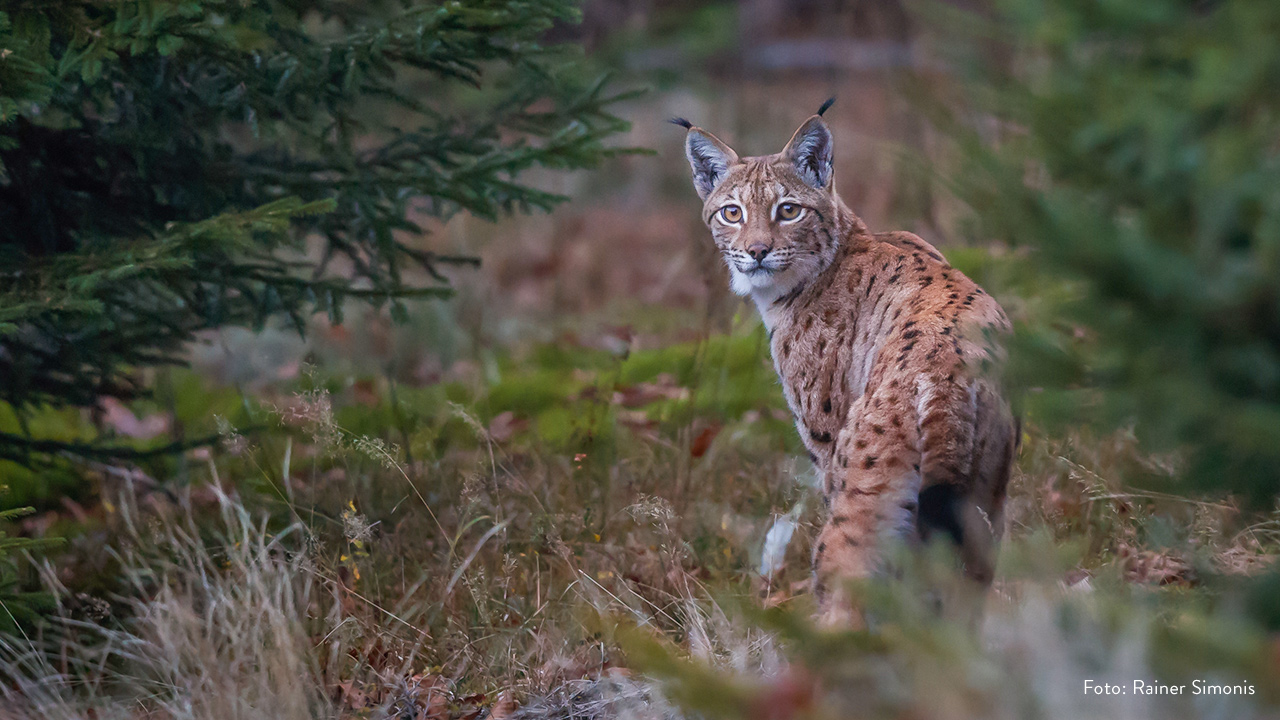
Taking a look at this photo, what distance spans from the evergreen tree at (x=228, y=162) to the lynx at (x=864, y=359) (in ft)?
2.53

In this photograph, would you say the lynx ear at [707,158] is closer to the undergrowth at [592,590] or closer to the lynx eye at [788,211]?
the lynx eye at [788,211]

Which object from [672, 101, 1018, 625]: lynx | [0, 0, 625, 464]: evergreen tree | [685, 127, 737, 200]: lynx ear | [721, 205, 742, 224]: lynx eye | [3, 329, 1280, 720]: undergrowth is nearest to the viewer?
[3, 329, 1280, 720]: undergrowth

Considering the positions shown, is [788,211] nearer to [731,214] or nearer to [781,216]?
[781,216]

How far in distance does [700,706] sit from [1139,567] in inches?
90.7

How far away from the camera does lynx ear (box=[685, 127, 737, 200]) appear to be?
12.8 feet

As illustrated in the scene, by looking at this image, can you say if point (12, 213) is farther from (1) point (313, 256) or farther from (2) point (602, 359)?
(1) point (313, 256)

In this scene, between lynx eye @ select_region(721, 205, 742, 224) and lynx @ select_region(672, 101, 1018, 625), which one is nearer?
lynx @ select_region(672, 101, 1018, 625)

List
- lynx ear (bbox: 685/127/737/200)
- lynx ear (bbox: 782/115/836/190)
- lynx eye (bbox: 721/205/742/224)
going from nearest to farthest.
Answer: lynx ear (bbox: 782/115/836/190) → lynx eye (bbox: 721/205/742/224) → lynx ear (bbox: 685/127/737/200)

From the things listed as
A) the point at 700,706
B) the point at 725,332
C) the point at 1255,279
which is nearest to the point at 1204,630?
the point at 1255,279

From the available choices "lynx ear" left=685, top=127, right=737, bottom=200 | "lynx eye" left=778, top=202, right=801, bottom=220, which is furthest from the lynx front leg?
"lynx ear" left=685, top=127, right=737, bottom=200

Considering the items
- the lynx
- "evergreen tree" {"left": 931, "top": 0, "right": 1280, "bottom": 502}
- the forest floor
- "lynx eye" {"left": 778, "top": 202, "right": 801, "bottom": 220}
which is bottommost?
the forest floor

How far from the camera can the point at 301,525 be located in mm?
3201

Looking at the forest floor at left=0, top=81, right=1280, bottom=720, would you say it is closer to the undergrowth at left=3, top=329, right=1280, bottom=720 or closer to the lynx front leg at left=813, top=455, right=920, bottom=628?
the undergrowth at left=3, top=329, right=1280, bottom=720

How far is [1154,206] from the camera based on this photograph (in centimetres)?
170
